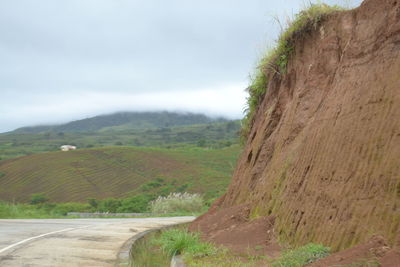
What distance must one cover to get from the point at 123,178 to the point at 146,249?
190ft

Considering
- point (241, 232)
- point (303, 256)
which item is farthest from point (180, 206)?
point (303, 256)

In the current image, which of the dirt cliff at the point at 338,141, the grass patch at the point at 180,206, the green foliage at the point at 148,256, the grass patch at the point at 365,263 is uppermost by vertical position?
the dirt cliff at the point at 338,141

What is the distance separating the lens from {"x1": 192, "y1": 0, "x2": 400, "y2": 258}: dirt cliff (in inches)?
241

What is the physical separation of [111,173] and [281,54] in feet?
198

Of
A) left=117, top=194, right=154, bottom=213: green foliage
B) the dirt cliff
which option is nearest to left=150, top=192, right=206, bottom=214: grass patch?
left=117, top=194, right=154, bottom=213: green foliage

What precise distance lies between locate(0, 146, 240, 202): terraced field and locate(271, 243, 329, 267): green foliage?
4625 centimetres

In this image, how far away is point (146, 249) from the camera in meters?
10.8

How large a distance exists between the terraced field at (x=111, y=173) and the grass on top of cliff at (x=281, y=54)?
1538 inches

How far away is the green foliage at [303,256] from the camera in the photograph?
19.7 ft

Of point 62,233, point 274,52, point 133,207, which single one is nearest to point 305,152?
point 274,52

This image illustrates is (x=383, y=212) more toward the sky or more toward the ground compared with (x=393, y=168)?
more toward the ground

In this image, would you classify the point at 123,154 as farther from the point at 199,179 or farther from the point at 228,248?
the point at 228,248

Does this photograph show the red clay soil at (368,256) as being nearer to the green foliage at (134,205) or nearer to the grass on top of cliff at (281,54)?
the grass on top of cliff at (281,54)

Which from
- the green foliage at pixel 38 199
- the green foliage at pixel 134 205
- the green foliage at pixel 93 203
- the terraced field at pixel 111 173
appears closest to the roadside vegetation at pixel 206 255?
the green foliage at pixel 134 205
